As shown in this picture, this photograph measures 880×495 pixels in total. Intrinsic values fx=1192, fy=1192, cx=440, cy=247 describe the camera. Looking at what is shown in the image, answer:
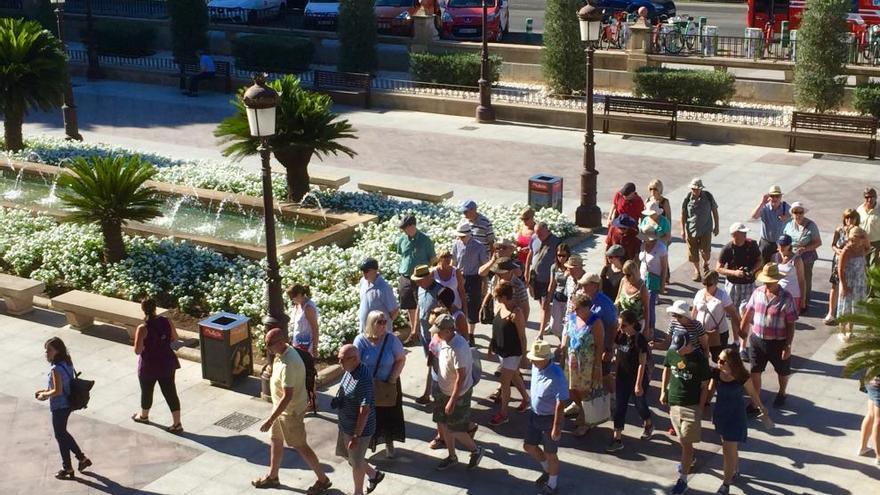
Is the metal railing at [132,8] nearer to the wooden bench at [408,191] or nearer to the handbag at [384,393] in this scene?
the wooden bench at [408,191]

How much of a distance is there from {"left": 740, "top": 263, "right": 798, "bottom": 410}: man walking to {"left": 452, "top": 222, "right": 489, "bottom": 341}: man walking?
327cm

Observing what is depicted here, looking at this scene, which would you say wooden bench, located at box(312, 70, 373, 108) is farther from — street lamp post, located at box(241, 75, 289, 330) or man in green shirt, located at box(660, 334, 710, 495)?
man in green shirt, located at box(660, 334, 710, 495)

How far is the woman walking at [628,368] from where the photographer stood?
457 inches

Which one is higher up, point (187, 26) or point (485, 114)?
point (187, 26)

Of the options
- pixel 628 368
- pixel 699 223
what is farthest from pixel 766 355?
pixel 699 223

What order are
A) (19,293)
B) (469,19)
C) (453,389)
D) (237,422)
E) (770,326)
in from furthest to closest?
(469,19), (19,293), (237,422), (770,326), (453,389)

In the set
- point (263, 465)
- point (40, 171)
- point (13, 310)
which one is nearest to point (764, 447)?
point (263, 465)

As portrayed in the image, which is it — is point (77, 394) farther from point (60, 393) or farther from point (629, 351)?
point (629, 351)

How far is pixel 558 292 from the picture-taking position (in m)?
13.6

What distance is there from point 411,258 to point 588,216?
5.93 metres

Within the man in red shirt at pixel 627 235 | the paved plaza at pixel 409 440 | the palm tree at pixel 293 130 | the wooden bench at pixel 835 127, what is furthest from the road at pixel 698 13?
the man in red shirt at pixel 627 235

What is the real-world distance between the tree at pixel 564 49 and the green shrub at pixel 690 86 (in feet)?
7.03

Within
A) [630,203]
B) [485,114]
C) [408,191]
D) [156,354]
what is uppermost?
[485,114]

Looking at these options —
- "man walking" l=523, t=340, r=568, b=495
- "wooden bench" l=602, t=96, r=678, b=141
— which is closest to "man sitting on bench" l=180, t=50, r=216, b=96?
"wooden bench" l=602, t=96, r=678, b=141
